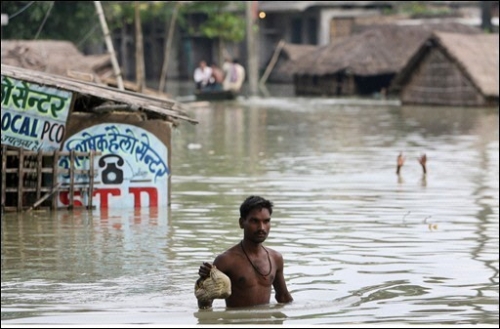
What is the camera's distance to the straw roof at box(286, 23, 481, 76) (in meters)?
46.3

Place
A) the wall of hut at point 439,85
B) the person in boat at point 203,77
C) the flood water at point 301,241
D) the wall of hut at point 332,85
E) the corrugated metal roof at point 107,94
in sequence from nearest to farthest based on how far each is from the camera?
1. the flood water at point 301,241
2. the corrugated metal roof at point 107,94
3. the wall of hut at point 439,85
4. the person in boat at point 203,77
5. the wall of hut at point 332,85

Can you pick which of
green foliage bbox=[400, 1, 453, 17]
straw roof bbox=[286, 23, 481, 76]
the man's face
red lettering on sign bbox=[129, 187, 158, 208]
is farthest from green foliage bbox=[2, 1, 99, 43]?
the man's face

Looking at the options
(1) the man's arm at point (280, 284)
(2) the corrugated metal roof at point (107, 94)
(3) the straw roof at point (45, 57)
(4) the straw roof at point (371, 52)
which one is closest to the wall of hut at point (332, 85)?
(4) the straw roof at point (371, 52)

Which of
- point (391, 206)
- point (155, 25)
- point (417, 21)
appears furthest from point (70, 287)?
point (155, 25)

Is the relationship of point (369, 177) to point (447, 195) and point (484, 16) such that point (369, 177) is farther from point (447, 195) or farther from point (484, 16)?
point (484, 16)

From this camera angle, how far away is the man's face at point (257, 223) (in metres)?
9.20

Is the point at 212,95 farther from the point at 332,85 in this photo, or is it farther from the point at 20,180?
the point at 20,180

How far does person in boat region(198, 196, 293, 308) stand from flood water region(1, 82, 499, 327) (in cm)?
12

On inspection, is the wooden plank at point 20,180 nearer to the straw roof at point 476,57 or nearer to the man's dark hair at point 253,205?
the man's dark hair at point 253,205

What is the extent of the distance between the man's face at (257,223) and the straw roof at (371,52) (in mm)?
36899

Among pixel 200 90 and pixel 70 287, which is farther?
pixel 200 90

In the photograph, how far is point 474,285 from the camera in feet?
37.5

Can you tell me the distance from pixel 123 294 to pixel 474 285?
2657 mm

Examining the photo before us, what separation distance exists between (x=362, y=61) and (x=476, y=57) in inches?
341
